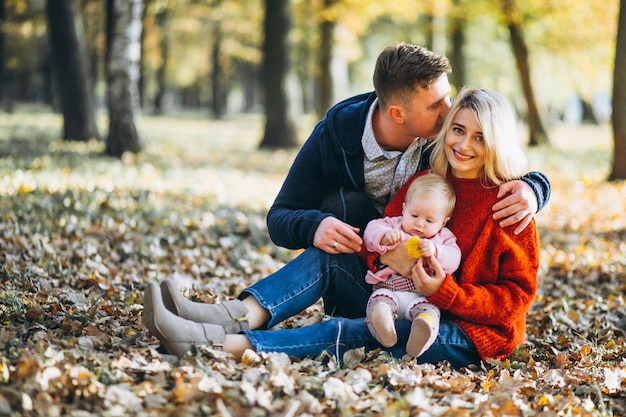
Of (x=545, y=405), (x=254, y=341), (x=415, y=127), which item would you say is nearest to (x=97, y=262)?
(x=254, y=341)

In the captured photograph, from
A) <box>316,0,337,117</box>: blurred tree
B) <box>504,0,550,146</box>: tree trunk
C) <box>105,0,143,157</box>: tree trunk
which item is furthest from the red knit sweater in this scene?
<box>504,0,550,146</box>: tree trunk

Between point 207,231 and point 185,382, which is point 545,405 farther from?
point 207,231

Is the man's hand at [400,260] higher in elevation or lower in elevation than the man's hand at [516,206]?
lower

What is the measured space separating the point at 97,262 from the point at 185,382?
2.70 meters

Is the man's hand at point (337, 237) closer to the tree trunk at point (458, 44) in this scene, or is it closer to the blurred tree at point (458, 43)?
the blurred tree at point (458, 43)

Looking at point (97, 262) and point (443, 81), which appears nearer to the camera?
point (443, 81)

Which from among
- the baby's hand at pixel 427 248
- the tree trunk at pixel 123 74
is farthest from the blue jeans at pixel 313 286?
the tree trunk at pixel 123 74

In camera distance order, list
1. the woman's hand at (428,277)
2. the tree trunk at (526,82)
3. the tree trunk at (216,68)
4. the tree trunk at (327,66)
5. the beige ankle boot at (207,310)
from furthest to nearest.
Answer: the tree trunk at (216,68) → the tree trunk at (327,66) → the tree trunk at (526,82) → the woman's hand at (428,277) → the beige ankle boot at (207,310)

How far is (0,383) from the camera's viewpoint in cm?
257

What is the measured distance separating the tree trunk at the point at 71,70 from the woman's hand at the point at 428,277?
37.0 feet

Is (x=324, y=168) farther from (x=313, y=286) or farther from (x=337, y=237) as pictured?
(x=313, y=286)

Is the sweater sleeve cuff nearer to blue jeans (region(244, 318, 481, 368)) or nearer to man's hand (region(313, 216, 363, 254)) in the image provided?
blue jeans (region(244, 318, 481, 368))

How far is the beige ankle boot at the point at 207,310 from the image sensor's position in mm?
3197

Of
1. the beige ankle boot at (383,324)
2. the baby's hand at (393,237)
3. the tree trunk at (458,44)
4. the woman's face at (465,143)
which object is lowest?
the beige ankle boot at (383,324)
